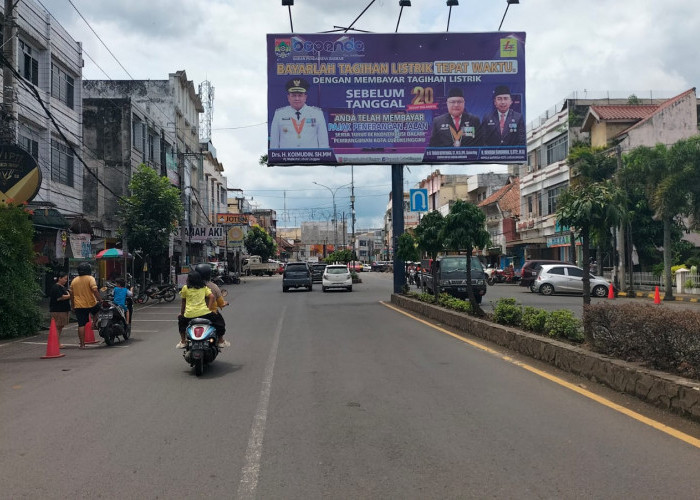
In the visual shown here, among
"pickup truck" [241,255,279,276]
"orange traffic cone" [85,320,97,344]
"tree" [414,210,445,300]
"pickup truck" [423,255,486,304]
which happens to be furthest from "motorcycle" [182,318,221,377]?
"pickup truck" [241,255,279,276]

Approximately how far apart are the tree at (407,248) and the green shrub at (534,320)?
1212 cm

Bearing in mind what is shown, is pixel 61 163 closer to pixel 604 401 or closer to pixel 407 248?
pixel 407 248

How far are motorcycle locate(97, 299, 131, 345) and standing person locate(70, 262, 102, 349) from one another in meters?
0.27

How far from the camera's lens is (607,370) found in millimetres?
7613

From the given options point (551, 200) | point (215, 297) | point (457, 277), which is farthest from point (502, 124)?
point (551, 200)

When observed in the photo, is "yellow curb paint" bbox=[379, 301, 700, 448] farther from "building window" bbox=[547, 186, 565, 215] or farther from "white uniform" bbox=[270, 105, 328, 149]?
"building window" bbox=[547, 186, 565, 215]

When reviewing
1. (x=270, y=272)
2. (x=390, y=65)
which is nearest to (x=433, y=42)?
(x=390, y=65)

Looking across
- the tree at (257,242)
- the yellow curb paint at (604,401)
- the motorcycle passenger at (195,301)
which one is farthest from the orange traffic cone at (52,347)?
the tree at (257,242)

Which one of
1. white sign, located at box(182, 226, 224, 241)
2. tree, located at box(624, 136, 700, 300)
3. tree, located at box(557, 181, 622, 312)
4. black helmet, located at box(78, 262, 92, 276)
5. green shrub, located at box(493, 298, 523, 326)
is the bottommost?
green shrub, located at box(493, 298, 523, 326)

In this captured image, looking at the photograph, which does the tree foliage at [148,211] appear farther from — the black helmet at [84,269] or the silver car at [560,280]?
the silver car at [560,280]

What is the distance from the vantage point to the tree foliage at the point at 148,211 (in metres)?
28.5

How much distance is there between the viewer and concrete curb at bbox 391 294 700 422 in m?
6.15

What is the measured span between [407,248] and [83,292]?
14.0 m

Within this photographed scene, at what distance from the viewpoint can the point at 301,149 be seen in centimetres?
2306
